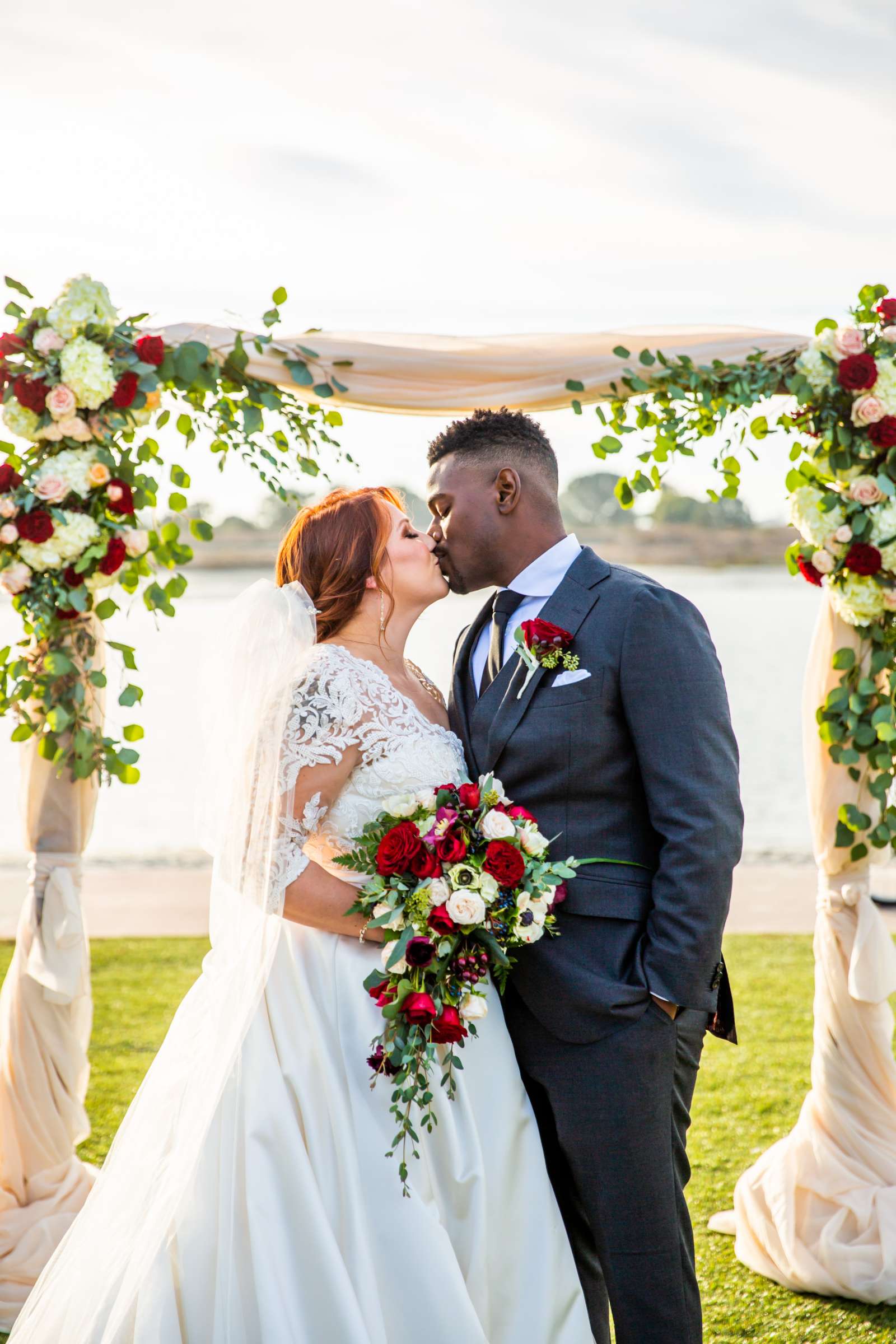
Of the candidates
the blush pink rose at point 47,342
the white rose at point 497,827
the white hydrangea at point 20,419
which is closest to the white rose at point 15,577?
the white hydrangea at point 20,419

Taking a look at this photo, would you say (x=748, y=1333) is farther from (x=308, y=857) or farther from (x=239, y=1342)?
(x=308, y=857)

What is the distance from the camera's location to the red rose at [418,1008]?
2650mm

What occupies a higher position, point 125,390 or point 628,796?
point 125,390

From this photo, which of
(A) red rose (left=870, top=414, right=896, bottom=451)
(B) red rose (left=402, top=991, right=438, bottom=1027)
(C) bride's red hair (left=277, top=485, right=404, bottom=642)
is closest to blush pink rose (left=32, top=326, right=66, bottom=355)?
(C) bride's red hair (left=277, top=485, right=404, bottom=642)

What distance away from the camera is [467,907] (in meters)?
2.61

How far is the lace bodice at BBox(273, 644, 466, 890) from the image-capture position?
2.90 meters

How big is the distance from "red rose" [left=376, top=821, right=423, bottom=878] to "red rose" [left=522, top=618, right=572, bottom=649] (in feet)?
1.93

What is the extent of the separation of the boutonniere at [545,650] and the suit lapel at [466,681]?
0.27 metres

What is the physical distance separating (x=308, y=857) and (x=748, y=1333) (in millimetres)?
2204

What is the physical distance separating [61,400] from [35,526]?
1.16ft

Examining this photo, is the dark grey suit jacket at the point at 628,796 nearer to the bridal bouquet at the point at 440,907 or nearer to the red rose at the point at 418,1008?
the bridal bouquet at the point at 440,907

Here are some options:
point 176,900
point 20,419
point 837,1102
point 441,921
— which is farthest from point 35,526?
point 176,900

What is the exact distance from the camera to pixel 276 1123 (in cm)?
274

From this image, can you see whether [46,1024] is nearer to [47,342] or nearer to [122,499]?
[122,499]
